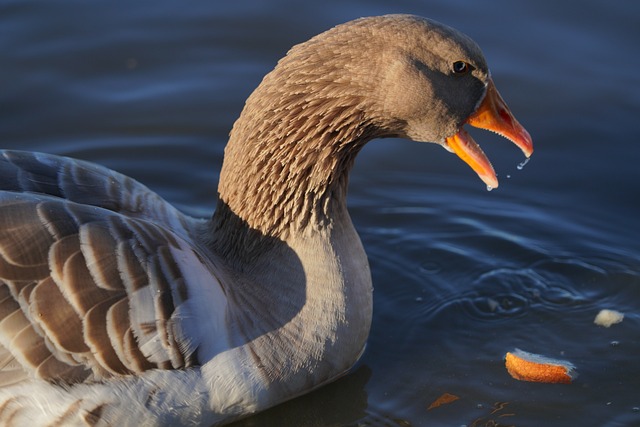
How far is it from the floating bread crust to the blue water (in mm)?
50

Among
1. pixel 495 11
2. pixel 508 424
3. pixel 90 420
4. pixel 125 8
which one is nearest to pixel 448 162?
pixel 495 11

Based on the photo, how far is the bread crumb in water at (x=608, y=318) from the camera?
20.7 ft

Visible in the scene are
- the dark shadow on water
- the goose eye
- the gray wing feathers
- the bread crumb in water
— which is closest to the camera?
the gray wing feathers

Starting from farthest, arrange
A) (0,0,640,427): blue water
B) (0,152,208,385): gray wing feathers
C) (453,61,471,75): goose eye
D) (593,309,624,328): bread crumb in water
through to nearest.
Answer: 1. (593,309,624,328): bread crumb in water
2. (0,0,640,427): blue water
3. (453,61,471,75): goose eye
4. (0,152,208,385): gray wing feathers

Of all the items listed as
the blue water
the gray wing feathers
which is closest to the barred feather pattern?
the gray wing feathers

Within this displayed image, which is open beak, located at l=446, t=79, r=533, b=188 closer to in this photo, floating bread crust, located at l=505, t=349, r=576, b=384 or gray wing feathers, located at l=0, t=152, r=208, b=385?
floating bread crust, located at l=505, t=349, r=576, b=384

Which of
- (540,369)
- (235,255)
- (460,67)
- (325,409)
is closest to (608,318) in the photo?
(540,369)

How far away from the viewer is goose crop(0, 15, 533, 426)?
4766mm

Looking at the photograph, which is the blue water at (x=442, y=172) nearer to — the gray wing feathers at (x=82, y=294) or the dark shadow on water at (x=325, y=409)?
the dark shadow on water at (x=325, y=409)

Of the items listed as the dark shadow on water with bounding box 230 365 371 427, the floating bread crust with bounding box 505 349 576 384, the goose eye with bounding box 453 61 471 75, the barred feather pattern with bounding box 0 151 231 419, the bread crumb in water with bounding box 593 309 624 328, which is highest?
the goose eye with bounding box 453 61 471 75

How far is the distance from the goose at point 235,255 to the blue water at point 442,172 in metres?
0.51

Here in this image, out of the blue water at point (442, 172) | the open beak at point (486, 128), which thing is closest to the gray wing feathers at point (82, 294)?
the blue water at point (442, 172)

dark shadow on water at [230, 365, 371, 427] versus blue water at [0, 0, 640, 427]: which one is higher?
blue water at [0, 0, 640, 427]

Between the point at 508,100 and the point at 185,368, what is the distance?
14.3 feet
